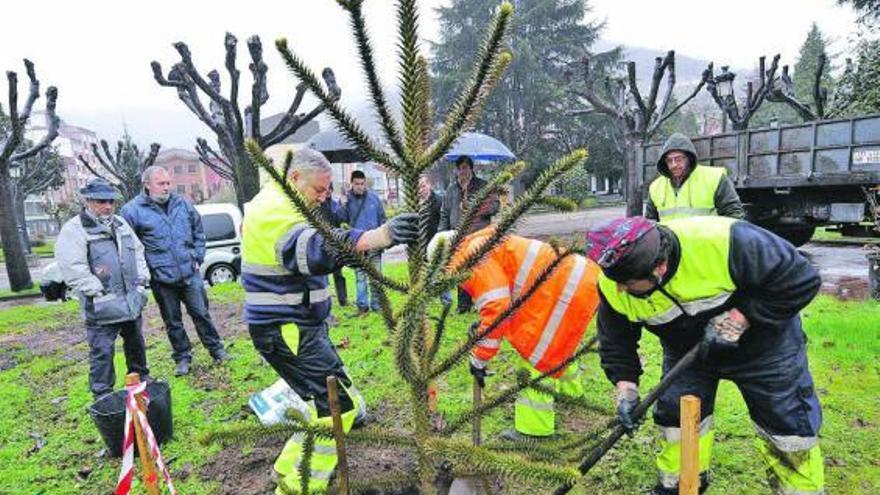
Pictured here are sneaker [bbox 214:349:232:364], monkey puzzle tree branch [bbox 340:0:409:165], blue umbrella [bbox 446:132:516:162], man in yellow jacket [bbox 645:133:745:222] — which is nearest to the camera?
monkey puzzle tree branch [bbox 340:0:409:165]

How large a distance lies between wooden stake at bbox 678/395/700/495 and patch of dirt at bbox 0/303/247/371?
6.55 meters

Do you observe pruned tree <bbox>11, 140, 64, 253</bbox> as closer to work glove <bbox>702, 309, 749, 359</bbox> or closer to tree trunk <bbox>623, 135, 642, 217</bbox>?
tree trunk <bbox>623, 135, 642, 217</bbox>

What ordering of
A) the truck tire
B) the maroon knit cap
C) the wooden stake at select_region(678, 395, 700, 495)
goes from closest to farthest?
the wooden stake at select_region(678, 395, 700, 495), the maroon knit cap, the truck tire

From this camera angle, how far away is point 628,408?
2.45m

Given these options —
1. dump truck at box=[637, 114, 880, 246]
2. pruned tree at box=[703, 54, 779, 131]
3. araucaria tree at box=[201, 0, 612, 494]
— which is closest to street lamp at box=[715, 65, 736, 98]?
pruned tree at box=[703, 54, 779, 131]

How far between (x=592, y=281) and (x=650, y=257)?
5.03 ft

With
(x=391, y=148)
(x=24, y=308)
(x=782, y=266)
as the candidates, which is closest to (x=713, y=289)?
(x=782, y=266)

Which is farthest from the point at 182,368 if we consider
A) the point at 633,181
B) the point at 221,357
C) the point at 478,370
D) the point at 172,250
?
the point at 633,181

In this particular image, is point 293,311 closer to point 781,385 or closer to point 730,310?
point 730,310

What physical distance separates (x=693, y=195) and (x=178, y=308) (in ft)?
16.3

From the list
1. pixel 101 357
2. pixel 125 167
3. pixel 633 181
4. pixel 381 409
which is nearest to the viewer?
pixel 101 357

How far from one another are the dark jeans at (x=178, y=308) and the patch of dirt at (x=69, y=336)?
4.40 ft

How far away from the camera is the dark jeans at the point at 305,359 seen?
2830 mm

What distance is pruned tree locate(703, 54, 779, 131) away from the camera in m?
13.4
